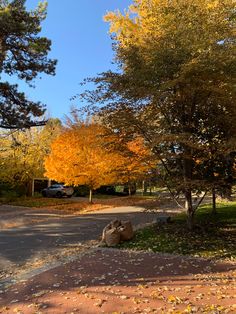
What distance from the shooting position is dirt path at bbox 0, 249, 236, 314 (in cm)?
580

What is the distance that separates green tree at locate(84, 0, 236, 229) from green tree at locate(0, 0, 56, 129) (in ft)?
17.6

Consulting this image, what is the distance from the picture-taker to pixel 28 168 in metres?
27.2

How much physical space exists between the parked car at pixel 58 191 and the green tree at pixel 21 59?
16320 mm

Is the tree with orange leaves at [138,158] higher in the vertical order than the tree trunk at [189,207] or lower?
higher

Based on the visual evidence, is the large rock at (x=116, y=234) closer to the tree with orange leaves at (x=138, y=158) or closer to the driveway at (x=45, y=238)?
the driveway at (x=45, y=238)

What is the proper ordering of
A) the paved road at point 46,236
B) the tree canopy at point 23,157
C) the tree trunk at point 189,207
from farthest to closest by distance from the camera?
the tree canopy at point 23,157 → the tree trunk at point 189,207 → the paved road at point 46,236

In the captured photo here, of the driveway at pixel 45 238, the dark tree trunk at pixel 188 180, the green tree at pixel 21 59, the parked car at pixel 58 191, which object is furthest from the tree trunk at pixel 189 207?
the parked car at pixel 58 191

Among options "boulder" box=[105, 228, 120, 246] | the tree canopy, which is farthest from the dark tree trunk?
the tree canopy

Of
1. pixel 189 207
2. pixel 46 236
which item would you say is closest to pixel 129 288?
pixel 189 207

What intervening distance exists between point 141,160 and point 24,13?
862 centimetres

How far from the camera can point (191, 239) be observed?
36.3 ft

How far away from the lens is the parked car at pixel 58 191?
3338cm

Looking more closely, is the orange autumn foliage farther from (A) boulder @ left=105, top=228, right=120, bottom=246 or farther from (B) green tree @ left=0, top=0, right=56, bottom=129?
(A) boulder @ left=105, top=228, right=120, bottom=246

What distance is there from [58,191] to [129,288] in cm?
2719
